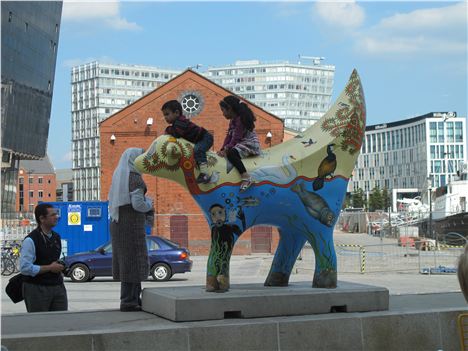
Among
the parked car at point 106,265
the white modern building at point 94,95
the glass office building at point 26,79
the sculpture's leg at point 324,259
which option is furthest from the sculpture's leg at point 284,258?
the white modern building at point 94,95

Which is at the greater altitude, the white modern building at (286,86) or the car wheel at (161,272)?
the white modern building at (286,86)

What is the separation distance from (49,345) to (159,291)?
180 cm

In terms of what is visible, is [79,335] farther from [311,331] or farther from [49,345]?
[311,331]

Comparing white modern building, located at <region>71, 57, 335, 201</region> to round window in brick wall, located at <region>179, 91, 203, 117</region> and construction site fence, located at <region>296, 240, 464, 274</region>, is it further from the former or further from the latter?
construction site fence, located at <region>296, 240, 464, 274</region>

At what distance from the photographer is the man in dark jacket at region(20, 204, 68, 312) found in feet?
23.5

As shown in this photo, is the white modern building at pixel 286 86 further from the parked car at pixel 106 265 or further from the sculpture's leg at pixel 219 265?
the sculpture's leg at pixel 219 265

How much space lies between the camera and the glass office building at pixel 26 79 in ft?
244

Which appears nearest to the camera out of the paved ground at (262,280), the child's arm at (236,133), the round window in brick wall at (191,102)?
A: the child's arm at (236,133)

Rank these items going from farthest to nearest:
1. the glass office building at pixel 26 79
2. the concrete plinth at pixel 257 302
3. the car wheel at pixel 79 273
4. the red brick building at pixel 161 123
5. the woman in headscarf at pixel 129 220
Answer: the glass office building at pixel 26 79, the red brick building at pixel 161 123, the car wheel at pixel 79 273, the woman in headscarf at pixel 129 220, the concrete plinth at pixel 257 302

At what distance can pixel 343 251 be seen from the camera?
97.5 feet

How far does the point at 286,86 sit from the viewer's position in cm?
16925

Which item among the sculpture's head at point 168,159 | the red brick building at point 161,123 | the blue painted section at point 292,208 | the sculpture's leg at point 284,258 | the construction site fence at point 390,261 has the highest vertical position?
the red brick building at point 161,123

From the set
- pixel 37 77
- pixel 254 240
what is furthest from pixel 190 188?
pixel 37 77

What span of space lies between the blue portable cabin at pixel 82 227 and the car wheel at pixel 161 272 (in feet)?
24.1
